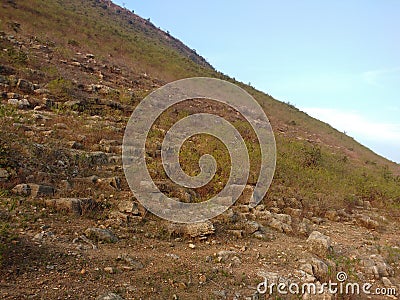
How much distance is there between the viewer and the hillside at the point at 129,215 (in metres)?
3.36

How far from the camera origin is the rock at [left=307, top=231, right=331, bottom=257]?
5047 mm

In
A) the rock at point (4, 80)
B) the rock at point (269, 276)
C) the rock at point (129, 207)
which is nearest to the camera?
the rock at point (269, 276)

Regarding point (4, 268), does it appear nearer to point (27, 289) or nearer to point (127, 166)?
point (27, 289)

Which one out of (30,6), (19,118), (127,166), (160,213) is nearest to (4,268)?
(160,213)

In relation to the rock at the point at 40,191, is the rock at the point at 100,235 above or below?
below

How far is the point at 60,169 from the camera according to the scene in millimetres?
5539

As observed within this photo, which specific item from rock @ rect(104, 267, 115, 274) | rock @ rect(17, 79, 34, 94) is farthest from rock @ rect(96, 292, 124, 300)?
rock @ rect(17, 79, 34, 94)

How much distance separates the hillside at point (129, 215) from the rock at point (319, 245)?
5.3 inches

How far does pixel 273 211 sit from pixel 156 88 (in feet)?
35.2

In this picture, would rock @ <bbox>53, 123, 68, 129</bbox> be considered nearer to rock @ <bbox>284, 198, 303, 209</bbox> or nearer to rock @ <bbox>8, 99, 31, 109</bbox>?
rock @ <bbox>8, 99, 31, 109</bbox>
